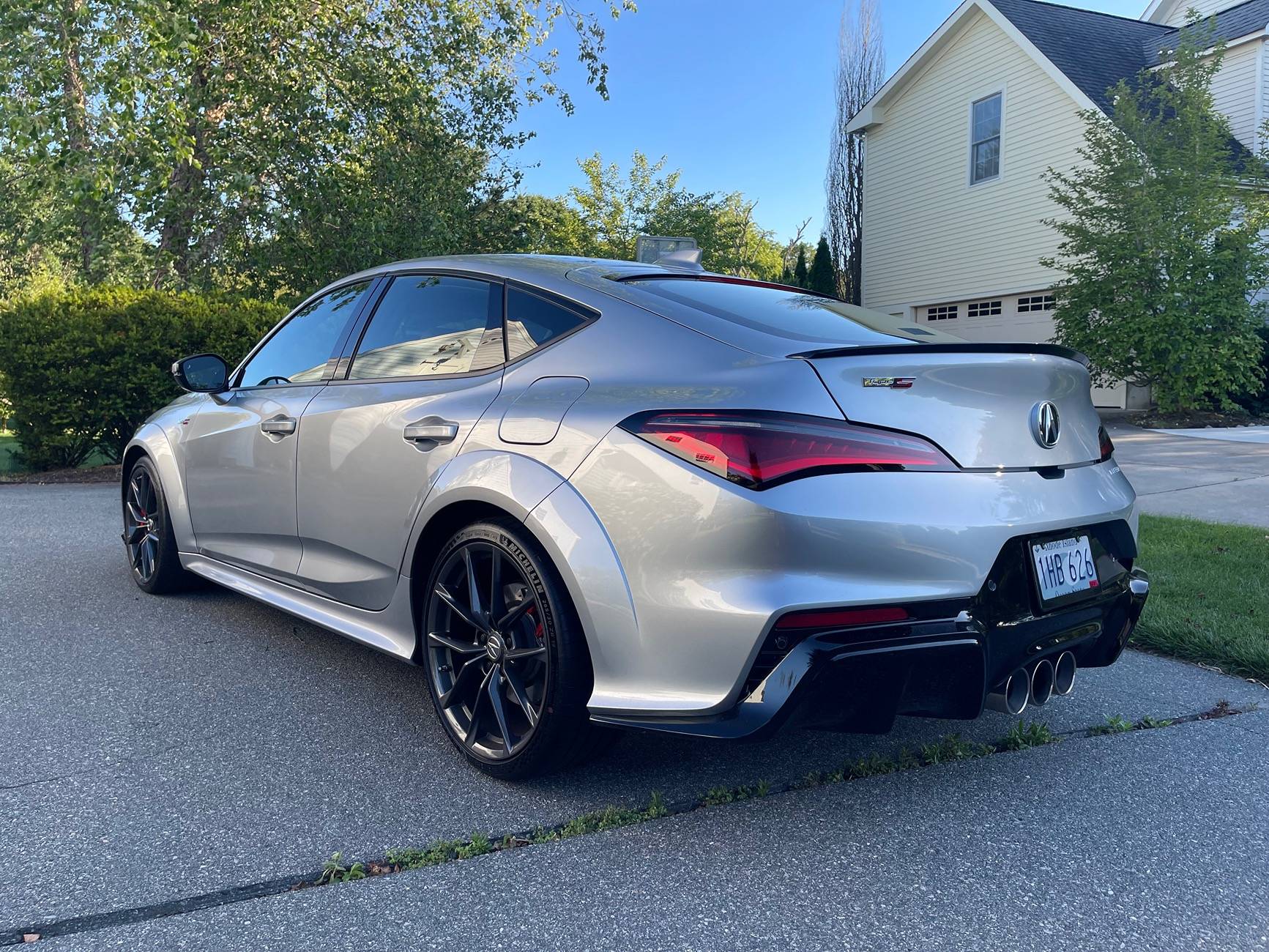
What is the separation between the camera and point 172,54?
10508mm

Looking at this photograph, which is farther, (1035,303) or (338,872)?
(1035,303)

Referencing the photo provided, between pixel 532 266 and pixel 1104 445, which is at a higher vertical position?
pixel 532 266

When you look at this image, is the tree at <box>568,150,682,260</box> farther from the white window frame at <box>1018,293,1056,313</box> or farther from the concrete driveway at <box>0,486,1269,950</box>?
the concrete driveway at <box>0,486,1269,950</box>

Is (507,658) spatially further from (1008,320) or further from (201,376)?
(1008,320)

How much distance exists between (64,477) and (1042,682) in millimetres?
10170

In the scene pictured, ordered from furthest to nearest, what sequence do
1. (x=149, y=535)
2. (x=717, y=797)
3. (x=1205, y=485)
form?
(x=1205, y=485) < (x=149, y=535) < (x=717, y=797)

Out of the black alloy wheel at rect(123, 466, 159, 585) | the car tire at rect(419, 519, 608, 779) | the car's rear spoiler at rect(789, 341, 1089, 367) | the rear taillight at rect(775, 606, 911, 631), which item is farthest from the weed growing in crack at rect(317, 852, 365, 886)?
the black alloy wheel at rect(123, 466, 159, 585)

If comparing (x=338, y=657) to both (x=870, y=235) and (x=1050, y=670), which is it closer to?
(x=1050, y=670)

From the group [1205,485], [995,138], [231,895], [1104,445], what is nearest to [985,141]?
[995,138]

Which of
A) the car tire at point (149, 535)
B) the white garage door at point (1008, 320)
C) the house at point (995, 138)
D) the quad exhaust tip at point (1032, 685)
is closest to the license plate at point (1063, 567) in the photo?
the quad exhaust tip at point (1032, 685)

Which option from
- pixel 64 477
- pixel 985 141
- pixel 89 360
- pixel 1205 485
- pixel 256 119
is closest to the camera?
pixel 1205 485

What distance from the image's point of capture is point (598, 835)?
255 cm

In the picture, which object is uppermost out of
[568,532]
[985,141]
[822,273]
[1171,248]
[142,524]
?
[985,141]

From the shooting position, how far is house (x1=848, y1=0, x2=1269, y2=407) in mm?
16781
